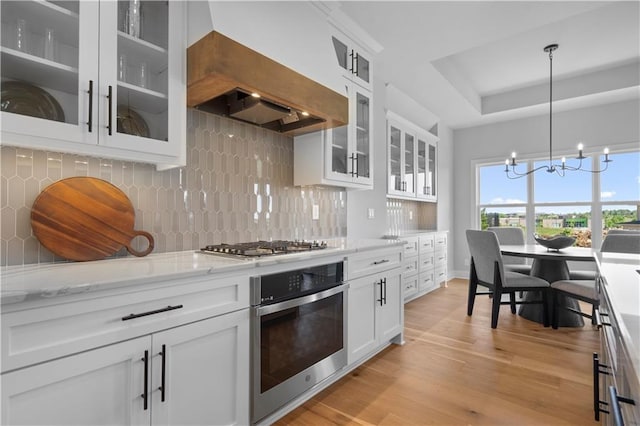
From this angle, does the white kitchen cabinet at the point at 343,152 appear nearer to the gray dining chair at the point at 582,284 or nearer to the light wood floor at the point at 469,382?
the light wood floor at the point at 469,382

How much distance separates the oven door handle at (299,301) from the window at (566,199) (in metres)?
4.33

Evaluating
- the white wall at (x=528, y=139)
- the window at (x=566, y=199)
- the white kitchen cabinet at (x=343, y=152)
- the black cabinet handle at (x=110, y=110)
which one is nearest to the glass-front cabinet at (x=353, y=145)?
the white kitchen cabinet at (x=343, y=152)

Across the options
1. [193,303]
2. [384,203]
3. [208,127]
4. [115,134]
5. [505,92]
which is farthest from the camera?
[505,92]

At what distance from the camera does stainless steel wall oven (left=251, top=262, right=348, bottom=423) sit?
1.55 m

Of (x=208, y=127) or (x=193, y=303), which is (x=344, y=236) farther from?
(x=193, y=303)

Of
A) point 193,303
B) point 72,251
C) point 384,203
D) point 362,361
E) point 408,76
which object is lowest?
point 362,361

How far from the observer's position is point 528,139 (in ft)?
17.2

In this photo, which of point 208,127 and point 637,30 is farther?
point 637,30

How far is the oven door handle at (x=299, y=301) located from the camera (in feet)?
5.10

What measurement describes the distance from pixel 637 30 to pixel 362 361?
14.0 feet

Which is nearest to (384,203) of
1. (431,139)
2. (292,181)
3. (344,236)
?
(344,236)

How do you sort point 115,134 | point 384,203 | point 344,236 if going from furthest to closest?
1. point 384,203
2. point 344,236
3. point 115,134

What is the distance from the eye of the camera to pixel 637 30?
10.8ft

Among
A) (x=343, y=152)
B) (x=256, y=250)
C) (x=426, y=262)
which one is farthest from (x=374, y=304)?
(x=426, y=262)
